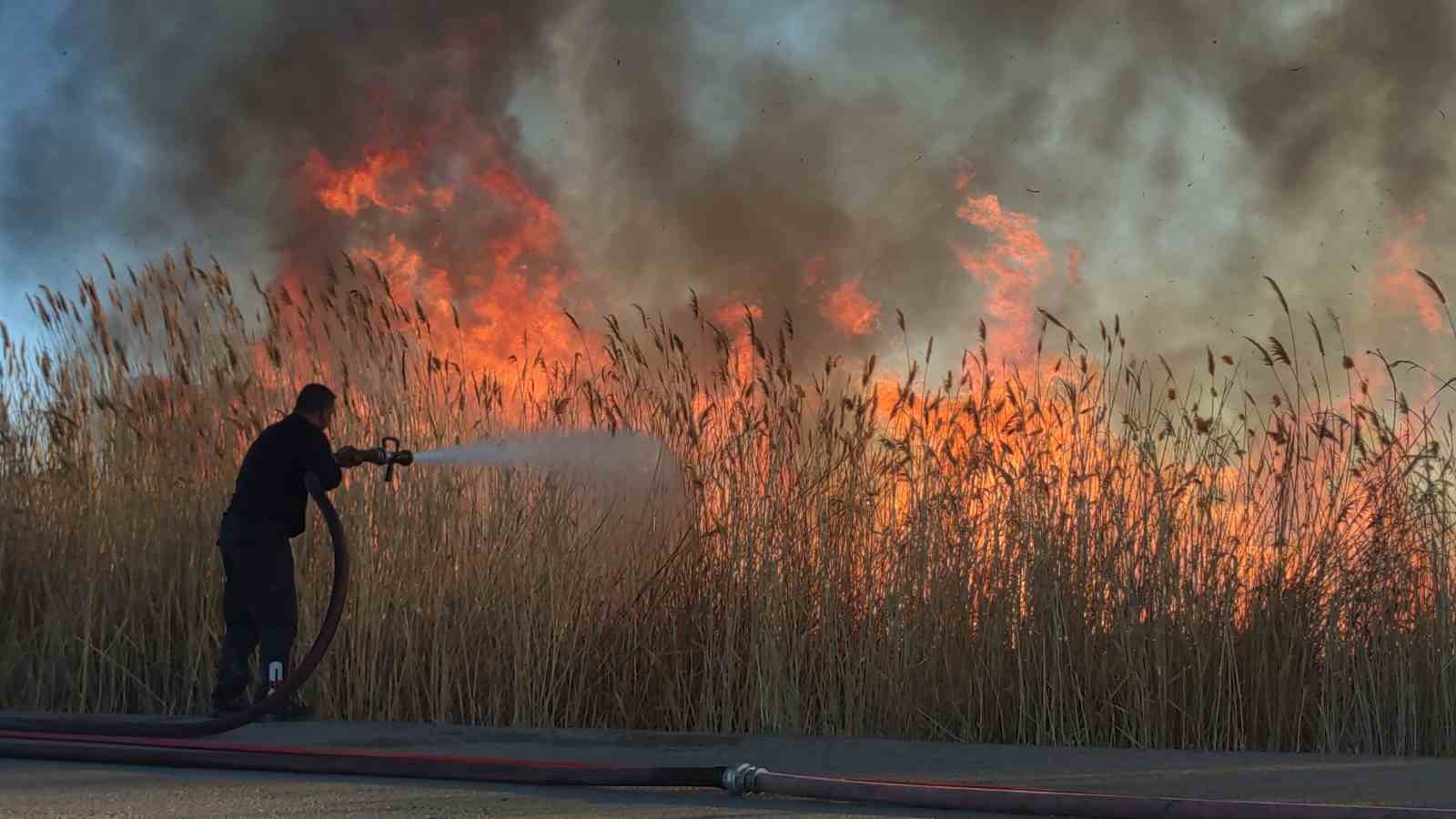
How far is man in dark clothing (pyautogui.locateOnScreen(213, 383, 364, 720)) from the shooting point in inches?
225

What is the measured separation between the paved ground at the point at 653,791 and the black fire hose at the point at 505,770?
1.7 inches

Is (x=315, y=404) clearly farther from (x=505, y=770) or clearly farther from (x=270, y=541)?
(x=505, y=770)

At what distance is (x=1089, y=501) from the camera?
611cm

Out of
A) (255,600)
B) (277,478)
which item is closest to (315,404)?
(277,478)

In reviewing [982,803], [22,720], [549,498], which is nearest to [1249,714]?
[982,803]

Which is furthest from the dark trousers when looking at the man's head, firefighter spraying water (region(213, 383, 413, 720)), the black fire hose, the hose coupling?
the hose coupling

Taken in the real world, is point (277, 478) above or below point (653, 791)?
above

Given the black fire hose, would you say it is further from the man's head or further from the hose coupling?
the man's head

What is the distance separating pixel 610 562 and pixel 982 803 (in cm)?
297

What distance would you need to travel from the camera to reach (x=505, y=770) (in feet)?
13.8

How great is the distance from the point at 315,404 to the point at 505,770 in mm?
2186

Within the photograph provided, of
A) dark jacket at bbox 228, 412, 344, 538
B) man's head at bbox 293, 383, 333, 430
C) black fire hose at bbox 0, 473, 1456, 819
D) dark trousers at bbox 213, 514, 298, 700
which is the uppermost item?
man's head at bbox 293, 383, 333, 430

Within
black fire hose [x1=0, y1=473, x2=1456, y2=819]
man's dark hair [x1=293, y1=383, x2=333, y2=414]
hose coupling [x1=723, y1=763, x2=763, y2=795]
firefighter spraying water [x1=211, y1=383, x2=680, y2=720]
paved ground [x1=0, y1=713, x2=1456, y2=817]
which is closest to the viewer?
black fire hose [x1=0, y1=473, x2=1456, y2=819]

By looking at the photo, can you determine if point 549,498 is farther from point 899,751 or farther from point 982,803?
point 982,803
